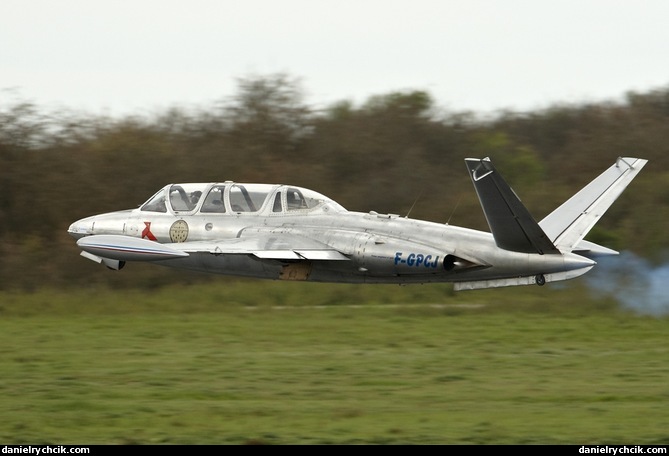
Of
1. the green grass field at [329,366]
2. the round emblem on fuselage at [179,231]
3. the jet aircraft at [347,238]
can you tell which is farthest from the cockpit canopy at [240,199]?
the green grass field at [329,366]

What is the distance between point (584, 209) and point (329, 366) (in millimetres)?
5655

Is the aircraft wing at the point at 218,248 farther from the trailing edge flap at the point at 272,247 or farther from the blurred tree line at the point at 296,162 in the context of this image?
the blurred tree line at the point at 296,162

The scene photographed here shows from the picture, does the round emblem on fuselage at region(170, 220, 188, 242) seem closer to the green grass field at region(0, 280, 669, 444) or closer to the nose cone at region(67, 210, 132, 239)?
the nose cone at region(67, 210, 132, 239)

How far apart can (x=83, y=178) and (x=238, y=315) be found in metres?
11.9

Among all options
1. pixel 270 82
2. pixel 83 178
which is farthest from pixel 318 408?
pixel 270 82

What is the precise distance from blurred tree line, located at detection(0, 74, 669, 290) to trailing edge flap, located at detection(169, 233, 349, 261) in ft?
33.5

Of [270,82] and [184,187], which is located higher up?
[270,82]

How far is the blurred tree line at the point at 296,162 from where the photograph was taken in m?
33.2

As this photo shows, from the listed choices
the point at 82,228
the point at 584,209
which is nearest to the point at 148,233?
the point at 82,228

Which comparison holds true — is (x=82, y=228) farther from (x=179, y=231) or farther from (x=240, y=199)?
(x=240, y=199)

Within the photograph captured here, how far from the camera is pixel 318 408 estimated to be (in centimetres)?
1521

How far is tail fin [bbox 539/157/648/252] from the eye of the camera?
20328 millimetres

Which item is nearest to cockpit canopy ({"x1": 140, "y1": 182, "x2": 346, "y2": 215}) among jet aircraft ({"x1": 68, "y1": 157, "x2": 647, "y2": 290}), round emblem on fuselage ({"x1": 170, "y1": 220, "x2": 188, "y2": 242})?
jet aircraft ({"x1": 68, "y1": 157, "x2": 647, "y2": 290})

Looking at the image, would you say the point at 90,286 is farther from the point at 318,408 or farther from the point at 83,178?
the point at 318,408
